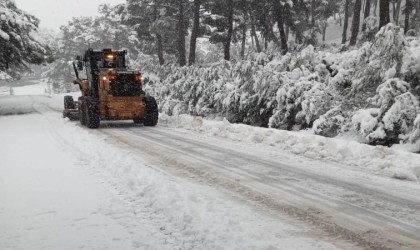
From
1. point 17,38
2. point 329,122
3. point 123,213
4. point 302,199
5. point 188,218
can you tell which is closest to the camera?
point 188,218

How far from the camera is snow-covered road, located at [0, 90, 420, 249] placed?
4203mm

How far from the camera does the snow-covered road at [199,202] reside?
4203mm

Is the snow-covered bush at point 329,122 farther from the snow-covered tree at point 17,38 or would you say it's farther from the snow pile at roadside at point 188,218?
the snow-covered tree at point 17,38

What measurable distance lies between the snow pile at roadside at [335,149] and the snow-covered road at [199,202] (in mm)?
350

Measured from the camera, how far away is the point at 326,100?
36.8 feet

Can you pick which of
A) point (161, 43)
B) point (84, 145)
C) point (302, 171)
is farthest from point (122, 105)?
point (161, 43)

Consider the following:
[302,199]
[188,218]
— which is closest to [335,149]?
[302,199]

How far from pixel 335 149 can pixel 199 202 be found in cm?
417

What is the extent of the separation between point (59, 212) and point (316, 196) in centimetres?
336

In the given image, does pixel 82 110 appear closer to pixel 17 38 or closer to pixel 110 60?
pixel 110 60

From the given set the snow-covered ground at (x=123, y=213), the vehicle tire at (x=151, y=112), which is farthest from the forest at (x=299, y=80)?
the snow-covered ground at (x=123, y=213)

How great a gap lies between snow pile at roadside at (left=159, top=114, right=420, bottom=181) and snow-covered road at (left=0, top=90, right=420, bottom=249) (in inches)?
13.8

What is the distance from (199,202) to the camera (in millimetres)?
5352

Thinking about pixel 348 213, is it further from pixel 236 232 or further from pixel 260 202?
pixel 236 232
